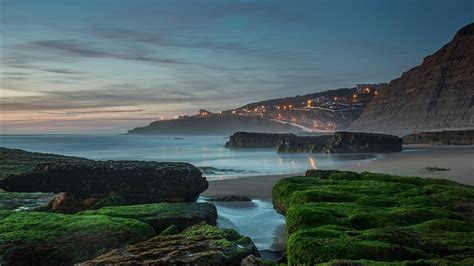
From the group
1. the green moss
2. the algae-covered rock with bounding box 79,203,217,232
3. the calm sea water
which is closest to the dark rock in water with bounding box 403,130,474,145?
the calm sea water

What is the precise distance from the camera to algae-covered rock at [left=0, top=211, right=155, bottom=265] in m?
7.92

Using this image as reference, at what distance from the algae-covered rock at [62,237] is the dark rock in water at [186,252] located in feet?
3.20

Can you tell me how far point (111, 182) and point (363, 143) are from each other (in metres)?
Result: 38.2

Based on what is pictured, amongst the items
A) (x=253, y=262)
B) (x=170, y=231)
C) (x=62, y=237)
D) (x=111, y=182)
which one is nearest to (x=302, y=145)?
(x=111, y=182)

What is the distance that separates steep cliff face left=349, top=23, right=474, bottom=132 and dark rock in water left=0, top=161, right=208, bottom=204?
9171 centimetres

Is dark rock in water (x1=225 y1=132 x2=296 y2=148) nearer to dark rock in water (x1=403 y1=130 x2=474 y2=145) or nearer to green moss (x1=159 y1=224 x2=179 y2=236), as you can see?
dark rock in water (x1=403 y1=130 x2=474 y2=145)

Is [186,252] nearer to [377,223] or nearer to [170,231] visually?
[170,231]

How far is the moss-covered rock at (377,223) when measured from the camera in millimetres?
6160

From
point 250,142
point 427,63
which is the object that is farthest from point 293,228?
point 427,63

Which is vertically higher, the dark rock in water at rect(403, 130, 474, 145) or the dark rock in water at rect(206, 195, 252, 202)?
the dark rock in water at rect(403, 130, 474, 145)

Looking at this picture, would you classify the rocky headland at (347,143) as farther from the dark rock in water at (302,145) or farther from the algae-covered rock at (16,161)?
the algae-covered rock at (16,161)

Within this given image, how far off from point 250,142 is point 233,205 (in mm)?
54951

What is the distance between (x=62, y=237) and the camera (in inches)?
327

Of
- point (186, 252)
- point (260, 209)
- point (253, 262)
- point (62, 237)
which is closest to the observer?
point (253, 262)
